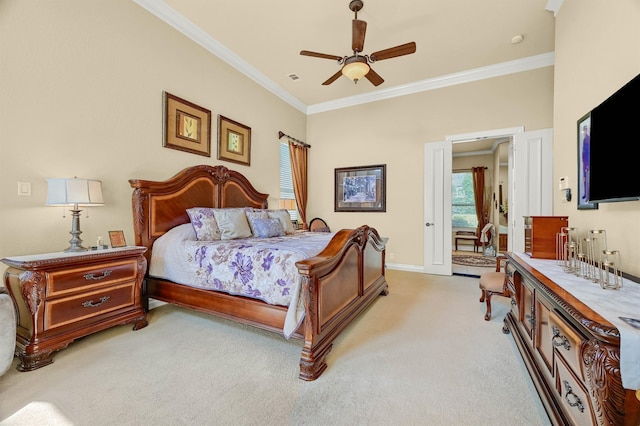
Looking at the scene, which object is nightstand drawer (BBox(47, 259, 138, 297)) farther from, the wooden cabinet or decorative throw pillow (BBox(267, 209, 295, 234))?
the wooden cabinet

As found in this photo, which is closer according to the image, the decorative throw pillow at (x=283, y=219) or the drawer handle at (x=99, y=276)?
the drawer handle at (x=99, y=276)

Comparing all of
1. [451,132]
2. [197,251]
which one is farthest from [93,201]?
[451,132]

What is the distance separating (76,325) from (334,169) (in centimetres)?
457

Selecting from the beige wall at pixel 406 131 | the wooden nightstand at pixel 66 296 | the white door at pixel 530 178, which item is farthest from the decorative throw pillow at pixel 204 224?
the white door at pixel 530 178

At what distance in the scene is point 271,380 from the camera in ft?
5.76

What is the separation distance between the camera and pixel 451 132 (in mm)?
4594

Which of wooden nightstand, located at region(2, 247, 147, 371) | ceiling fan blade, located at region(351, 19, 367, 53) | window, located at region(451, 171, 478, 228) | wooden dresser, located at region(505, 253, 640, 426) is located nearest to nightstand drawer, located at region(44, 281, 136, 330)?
wooden nightstand, located at region(2, 247, 147, 371)

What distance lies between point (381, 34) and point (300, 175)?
9.42 feet

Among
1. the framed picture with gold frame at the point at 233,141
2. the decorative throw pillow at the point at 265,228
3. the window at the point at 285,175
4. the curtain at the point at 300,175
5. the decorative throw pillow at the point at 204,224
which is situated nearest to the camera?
the decorative throw pillow at the point at 204,224

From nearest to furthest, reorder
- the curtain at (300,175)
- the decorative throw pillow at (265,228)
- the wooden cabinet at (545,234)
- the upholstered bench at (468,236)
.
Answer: the wooden cabinet at (545,234) → the decorative throw pillow at (265,228) → the curtain at (300,175) → the upholstered bench at (468,236)

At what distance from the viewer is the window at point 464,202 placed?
802cm

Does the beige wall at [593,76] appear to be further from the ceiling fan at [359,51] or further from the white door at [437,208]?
the white door at [437,208]

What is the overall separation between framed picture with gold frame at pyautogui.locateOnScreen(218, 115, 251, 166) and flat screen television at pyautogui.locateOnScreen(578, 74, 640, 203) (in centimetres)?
398

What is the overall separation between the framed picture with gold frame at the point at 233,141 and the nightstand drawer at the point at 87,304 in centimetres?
220
